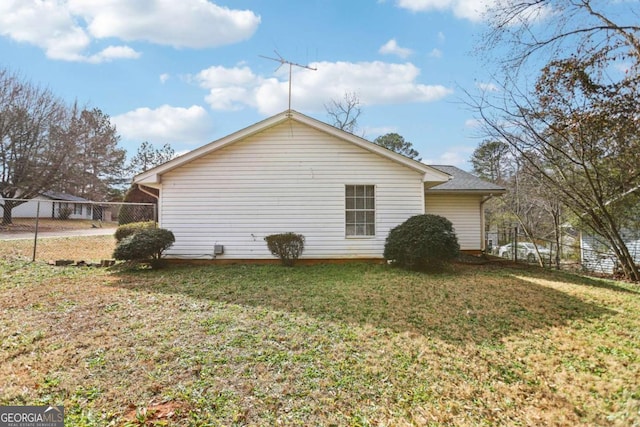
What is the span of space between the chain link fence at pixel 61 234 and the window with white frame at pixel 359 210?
6333 mm

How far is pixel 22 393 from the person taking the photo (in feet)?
10.0

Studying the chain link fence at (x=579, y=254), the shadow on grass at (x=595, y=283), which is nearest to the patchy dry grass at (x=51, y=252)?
the shadow on grass at (x=595, y=283)

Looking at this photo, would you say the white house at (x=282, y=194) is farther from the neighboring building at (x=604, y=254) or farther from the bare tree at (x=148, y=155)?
the bare tree at (x=148, y=155)

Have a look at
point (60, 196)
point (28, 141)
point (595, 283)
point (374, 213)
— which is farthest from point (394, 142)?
point (60, 196)

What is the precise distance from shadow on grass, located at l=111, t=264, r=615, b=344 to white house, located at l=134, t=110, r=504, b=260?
0.86 metres

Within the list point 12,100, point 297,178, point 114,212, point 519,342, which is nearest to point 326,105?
point 297,178

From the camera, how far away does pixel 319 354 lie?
395cm

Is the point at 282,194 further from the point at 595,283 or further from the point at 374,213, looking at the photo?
the point at 595,283

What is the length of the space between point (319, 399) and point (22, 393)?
8.91 ft

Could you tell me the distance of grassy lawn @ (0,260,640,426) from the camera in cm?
299

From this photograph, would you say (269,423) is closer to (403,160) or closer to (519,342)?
(519,342)

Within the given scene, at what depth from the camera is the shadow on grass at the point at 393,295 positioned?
5109mm

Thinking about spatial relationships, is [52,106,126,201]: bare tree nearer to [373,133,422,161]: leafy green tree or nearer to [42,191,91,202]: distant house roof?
[42,191,91,202]: distant house roof

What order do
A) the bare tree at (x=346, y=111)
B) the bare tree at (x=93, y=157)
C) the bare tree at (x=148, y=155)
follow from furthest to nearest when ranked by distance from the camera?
the bare tree at (x=148, y=155)
the bare tree at (x=93, y=157)
the bare tree at (x=346, y=111)
